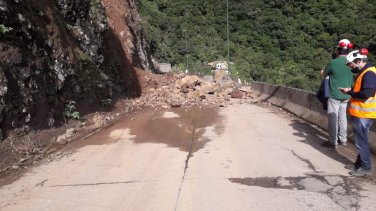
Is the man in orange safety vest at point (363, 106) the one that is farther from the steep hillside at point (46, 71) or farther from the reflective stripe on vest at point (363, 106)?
the steep hillside at point (46, 71)

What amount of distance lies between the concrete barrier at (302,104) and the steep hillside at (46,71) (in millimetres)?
6536

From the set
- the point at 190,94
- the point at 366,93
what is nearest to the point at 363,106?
the point at 366,93

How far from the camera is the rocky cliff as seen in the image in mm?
6786

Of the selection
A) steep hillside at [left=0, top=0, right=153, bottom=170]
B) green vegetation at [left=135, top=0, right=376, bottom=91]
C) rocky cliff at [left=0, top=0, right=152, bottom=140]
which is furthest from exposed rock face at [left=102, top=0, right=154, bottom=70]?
green vegetation at [left=135, top=0, right=376, bottom=91]

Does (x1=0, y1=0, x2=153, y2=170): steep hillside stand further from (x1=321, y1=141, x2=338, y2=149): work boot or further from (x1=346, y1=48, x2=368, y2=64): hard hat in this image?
(x1=346, y1=48, x2=368, y2=64): hard hat

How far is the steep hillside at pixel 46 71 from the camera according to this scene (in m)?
6.64

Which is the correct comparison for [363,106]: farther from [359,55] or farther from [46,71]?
[46,71]

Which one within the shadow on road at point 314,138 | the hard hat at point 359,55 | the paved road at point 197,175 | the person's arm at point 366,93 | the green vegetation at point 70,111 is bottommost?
the shadow on road at point 314,138

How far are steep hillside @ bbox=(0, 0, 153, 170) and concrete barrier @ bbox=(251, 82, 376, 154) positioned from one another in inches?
257

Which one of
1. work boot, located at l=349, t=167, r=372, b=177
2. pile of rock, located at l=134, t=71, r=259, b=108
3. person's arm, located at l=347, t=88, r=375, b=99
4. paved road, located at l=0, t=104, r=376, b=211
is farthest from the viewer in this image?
pile of rock, located at l=134, t=71, r=259, b=108

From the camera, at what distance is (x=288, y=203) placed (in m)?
3.82

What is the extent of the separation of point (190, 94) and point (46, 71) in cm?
791

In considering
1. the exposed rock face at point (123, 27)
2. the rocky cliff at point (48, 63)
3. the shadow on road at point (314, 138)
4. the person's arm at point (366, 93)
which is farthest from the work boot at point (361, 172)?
the exposed rock face at point (123, 27)

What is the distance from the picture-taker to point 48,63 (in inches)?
329
